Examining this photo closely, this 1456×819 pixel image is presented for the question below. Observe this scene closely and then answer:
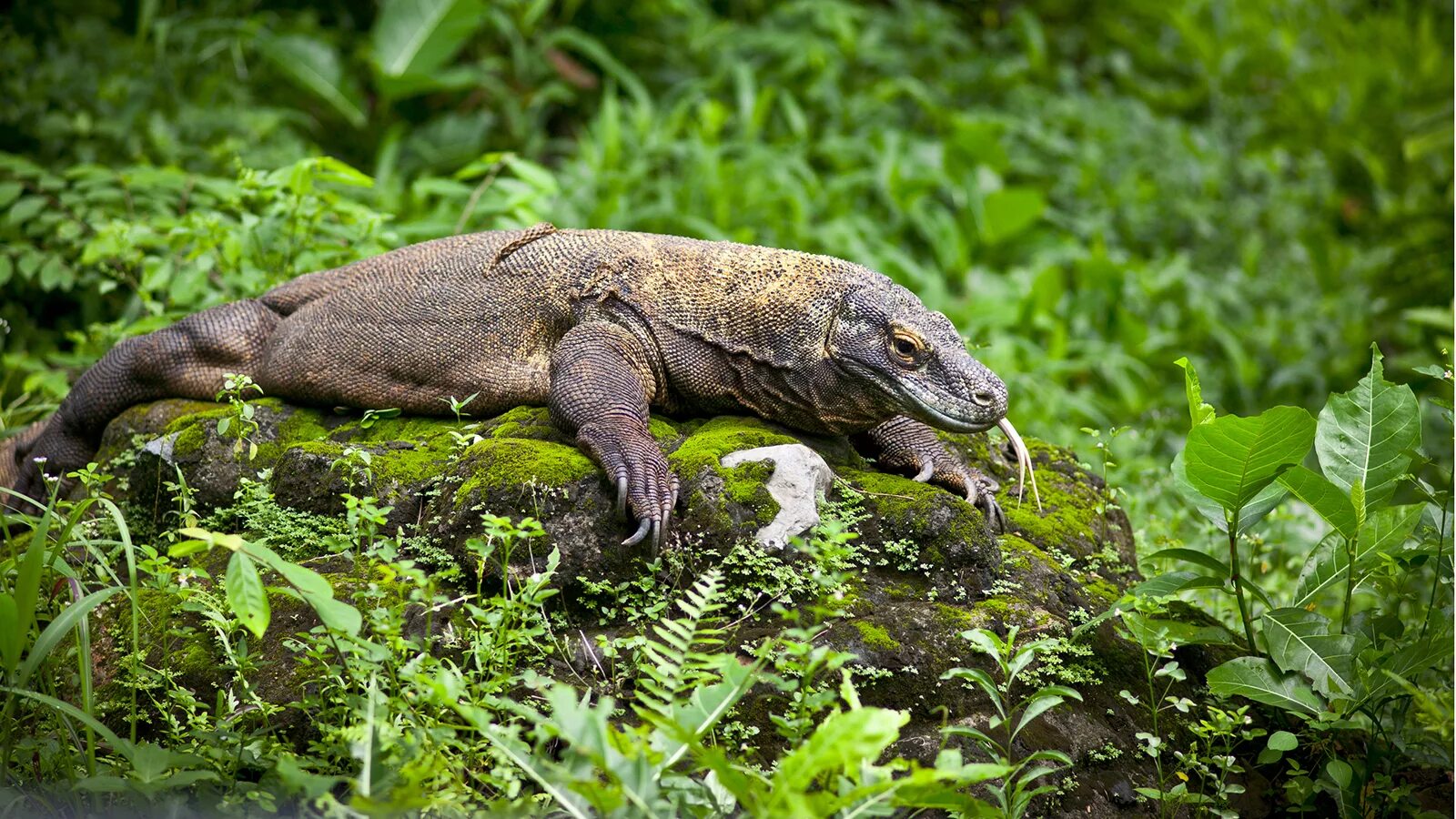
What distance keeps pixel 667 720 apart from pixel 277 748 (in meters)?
1.22

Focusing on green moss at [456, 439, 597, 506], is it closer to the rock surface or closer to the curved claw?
the rock surface

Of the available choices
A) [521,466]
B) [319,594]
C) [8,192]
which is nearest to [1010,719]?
[521,466]

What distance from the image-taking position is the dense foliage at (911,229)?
10.9 feet

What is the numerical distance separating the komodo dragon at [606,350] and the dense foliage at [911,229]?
645 millimetres

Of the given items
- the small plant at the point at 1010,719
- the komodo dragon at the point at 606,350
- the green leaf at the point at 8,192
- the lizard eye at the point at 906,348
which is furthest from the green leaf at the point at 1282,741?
the green leaf at the point at 8,192

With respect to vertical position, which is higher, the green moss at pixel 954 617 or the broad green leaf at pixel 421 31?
the broad green leaf at pixel 421 31

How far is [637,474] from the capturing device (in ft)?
12.7

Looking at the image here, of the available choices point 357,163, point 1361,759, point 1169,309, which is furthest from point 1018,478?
point 357,163

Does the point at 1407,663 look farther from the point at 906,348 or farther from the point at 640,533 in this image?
the point at 640,533

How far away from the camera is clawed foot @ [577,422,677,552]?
3.78 m

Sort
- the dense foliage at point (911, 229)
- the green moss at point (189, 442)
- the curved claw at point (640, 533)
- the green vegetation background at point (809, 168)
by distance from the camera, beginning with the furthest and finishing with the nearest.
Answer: the green vegetation background at point (809, 168), the green moss at point (189, 442), the curved claw at point (640, 533), the dense foliage at point (911, 229)

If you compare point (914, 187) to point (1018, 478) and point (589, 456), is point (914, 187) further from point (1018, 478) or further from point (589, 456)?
point (589, 456)

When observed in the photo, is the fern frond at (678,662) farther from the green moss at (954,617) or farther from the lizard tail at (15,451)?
the lizard tail at (15,451)

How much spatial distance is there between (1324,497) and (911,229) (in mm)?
6433
